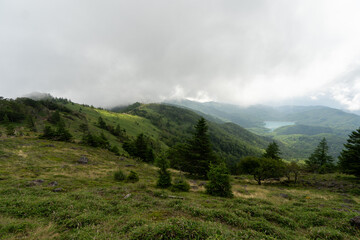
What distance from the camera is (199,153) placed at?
3891cm

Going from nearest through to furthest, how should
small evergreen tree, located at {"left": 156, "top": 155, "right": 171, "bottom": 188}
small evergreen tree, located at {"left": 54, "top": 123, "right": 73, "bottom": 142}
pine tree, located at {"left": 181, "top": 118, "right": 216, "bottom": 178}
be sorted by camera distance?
1. small evergreen tree, located at {"left": 156, "top": 155, "right": 171, "bottom": 188}
2. pine tree, located at {"left": 181, "top": 118, "right": 216, "bottom": 178}
3. small evergreen tree, located at {"left": 54, "top": 123, "right": 73, "bottom": 142}

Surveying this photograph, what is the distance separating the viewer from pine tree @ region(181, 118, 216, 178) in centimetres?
3797

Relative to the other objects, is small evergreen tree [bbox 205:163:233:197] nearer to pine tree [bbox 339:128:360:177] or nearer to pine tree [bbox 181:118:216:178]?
pine tree [bbox 181:118:216:178]

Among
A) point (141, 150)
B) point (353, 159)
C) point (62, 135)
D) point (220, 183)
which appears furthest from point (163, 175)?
point (62, 135)

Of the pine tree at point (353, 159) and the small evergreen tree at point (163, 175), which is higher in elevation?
the pine tree at point (353, 159)

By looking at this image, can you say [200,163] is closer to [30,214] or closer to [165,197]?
[165,197]

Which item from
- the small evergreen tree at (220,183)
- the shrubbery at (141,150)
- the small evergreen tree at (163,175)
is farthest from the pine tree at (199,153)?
the shrubbery at (141,150)

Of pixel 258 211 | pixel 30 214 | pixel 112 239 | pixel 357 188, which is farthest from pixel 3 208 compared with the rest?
pixel 357 188

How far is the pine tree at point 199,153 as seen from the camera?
38.0 metres

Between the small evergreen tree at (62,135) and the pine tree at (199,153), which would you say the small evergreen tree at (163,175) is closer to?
the pine tree at (199,153)

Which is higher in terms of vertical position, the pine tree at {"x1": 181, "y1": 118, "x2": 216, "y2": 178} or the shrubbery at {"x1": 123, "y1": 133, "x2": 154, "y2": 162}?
the pine tree at {"x1": 181, "y1": 118, "x2": 216, "y2": 178}

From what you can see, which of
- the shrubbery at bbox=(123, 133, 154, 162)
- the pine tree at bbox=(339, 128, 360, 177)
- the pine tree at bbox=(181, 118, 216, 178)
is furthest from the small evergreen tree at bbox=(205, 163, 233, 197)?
the shrubbery at bbox=(123, 133, 154, 162)

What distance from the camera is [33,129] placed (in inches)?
3191

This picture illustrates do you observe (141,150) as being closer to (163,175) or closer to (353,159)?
(163,175)
